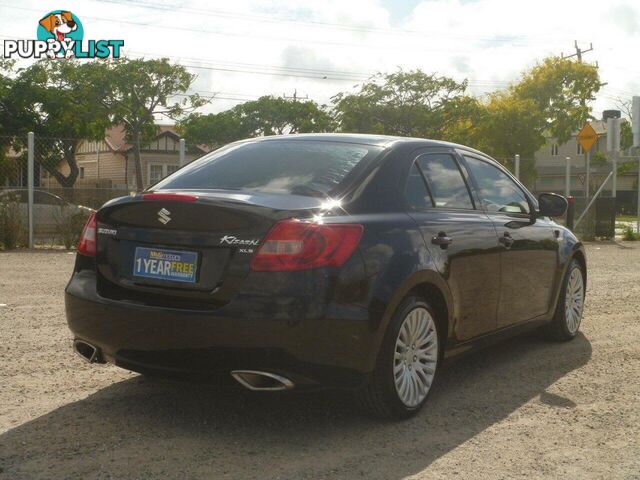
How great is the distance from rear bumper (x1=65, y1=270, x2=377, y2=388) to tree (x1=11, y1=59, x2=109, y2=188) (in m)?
40.9

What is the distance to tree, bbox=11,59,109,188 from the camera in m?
45.3

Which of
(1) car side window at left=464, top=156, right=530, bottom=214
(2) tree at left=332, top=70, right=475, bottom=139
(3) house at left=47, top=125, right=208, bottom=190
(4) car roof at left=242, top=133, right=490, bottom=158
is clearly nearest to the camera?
(4) car roof at left=242, top=133, right=490, bottom=158

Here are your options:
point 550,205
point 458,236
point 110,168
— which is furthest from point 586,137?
point 458,236

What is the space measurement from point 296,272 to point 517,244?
240 cm

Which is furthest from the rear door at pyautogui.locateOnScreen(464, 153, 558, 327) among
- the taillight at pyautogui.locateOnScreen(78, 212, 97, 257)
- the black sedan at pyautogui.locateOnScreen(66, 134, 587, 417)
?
the taillight at pyautogui.locateOnScreen(78, 212, 97, 257)

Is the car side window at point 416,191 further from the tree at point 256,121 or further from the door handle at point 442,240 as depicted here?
the tree at point 256,121

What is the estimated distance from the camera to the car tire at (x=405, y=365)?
4340 mm

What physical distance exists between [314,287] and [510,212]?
8.33ft

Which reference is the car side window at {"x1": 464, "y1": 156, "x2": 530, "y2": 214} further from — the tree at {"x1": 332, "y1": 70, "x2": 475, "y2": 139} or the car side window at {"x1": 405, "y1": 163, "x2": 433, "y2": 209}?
the tree at {"x1": 332, "y1": 70, "x2": 475, "y2": 139}

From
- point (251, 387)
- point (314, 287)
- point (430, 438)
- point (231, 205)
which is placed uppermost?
point (231, 205)

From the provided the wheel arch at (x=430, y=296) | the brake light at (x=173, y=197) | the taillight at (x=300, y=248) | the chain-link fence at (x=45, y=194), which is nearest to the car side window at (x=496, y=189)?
the wheel arch at (x=430, y=296)

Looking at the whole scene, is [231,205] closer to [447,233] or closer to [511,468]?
[447,233]

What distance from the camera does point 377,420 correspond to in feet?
14.9

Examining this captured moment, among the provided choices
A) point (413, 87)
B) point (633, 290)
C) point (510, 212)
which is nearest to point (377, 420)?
point (510, 212)
